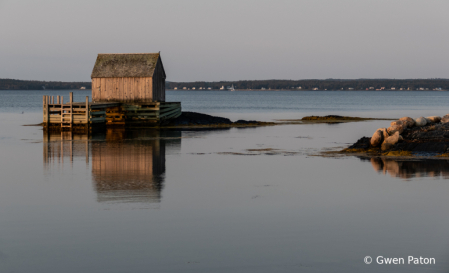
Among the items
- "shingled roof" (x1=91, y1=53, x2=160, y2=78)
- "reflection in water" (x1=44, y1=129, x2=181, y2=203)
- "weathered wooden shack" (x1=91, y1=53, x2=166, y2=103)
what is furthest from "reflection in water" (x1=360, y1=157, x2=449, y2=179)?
"shingled roof" (x1=91, y1=53, x2=160, y2=78)

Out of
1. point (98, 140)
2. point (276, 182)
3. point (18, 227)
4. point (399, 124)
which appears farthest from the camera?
point (98, 140)

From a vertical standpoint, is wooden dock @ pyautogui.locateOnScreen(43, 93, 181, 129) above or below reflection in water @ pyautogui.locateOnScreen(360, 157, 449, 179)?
above

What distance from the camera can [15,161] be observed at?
67.7ft

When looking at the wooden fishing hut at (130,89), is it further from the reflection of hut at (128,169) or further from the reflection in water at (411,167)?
the reflection in water at (411,167)

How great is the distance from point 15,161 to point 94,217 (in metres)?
10.6

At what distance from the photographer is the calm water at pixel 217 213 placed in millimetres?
8812

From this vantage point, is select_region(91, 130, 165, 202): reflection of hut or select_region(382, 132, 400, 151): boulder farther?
select_region(382, 132, 400, 151): boulder

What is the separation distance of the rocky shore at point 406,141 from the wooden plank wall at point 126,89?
21.2 m

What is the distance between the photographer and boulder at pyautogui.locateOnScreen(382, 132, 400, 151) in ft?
75.6

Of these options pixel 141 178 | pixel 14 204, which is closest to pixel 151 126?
pixel 141 178

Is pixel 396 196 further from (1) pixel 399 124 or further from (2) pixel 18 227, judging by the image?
(1) pixel 399 124

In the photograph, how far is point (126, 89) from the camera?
41781mm

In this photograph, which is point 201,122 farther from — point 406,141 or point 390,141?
point 406,141

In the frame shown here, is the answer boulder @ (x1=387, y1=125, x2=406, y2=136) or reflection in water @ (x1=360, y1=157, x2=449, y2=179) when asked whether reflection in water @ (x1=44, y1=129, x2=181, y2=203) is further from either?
boulder @ (x1=387, y1=125, x2=406, y2=136)
